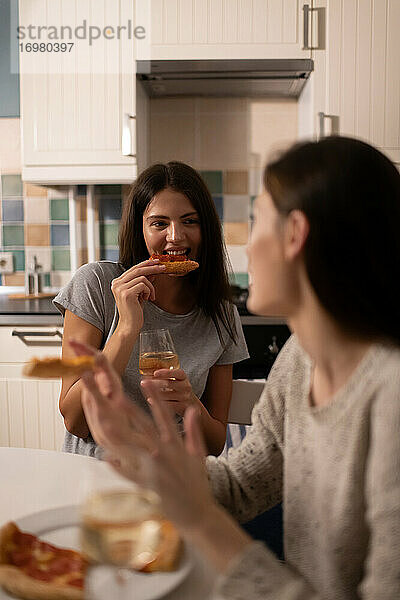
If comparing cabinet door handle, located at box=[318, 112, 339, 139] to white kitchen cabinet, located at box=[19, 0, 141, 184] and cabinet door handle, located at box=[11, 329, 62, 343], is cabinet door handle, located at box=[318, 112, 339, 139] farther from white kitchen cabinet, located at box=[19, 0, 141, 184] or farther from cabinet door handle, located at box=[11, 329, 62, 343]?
cabinet door handle, located at box=[11, 329, 62, 343]

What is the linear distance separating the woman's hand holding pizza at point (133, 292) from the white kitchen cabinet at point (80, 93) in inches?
57.4

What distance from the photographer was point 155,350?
134 cm

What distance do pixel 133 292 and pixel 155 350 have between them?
32 centimetres

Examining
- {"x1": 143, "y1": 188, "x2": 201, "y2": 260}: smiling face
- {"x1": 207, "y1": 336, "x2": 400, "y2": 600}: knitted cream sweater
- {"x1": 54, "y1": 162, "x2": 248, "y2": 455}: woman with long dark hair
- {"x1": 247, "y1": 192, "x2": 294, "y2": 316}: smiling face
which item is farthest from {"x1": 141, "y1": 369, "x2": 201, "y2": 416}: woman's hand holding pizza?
{"x1": 247, "y1": 192, "x2": 294, "y2": 316}: smiling face

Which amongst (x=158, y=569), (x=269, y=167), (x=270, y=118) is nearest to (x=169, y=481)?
(x=158, y=569)

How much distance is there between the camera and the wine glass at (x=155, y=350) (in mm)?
1332

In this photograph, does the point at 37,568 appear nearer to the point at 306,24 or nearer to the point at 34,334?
the point at 34,334

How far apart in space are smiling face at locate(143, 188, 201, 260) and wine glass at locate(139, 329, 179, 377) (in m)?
0.43

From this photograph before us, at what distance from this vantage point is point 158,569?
0.75m

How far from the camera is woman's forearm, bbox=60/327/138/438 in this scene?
62.3 inches

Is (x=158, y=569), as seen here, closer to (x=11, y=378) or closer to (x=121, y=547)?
(x=121, y=547)

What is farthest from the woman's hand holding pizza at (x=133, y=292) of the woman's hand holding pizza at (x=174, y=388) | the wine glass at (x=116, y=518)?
the wine glass at (x=116, y=518)

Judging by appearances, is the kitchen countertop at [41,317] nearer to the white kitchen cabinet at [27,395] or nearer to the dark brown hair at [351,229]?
the white kitchen cabinet at [27,395]

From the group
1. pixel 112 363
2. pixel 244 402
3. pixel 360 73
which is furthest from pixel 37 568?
pixel 360 73
